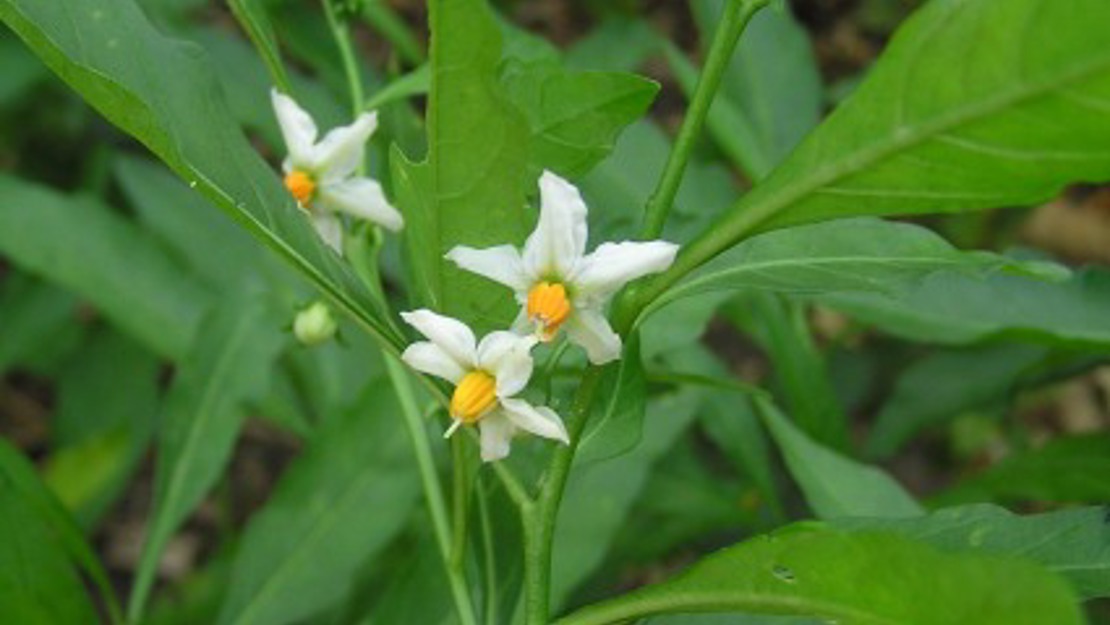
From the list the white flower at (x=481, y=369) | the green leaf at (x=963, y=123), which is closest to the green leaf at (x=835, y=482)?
the white flower at (x=481, y=369)

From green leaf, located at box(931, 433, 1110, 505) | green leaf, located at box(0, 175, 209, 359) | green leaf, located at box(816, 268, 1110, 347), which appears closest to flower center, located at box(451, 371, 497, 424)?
green leaf, located at box(816, 268, 1110, 347)

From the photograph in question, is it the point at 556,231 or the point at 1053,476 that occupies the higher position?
the point at 556,231

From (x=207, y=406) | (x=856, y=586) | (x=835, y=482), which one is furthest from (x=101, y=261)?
(x=856, y=586)

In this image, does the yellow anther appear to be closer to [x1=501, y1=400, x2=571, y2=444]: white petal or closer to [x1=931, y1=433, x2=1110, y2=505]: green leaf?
[x1=501, y1=400, x2=571, y2=444]: white petal

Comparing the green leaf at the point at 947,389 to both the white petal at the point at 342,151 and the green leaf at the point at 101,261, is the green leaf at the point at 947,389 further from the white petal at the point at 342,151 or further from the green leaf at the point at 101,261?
the white petal at the point at 342,151

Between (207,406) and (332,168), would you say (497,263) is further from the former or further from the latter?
(207,406)
